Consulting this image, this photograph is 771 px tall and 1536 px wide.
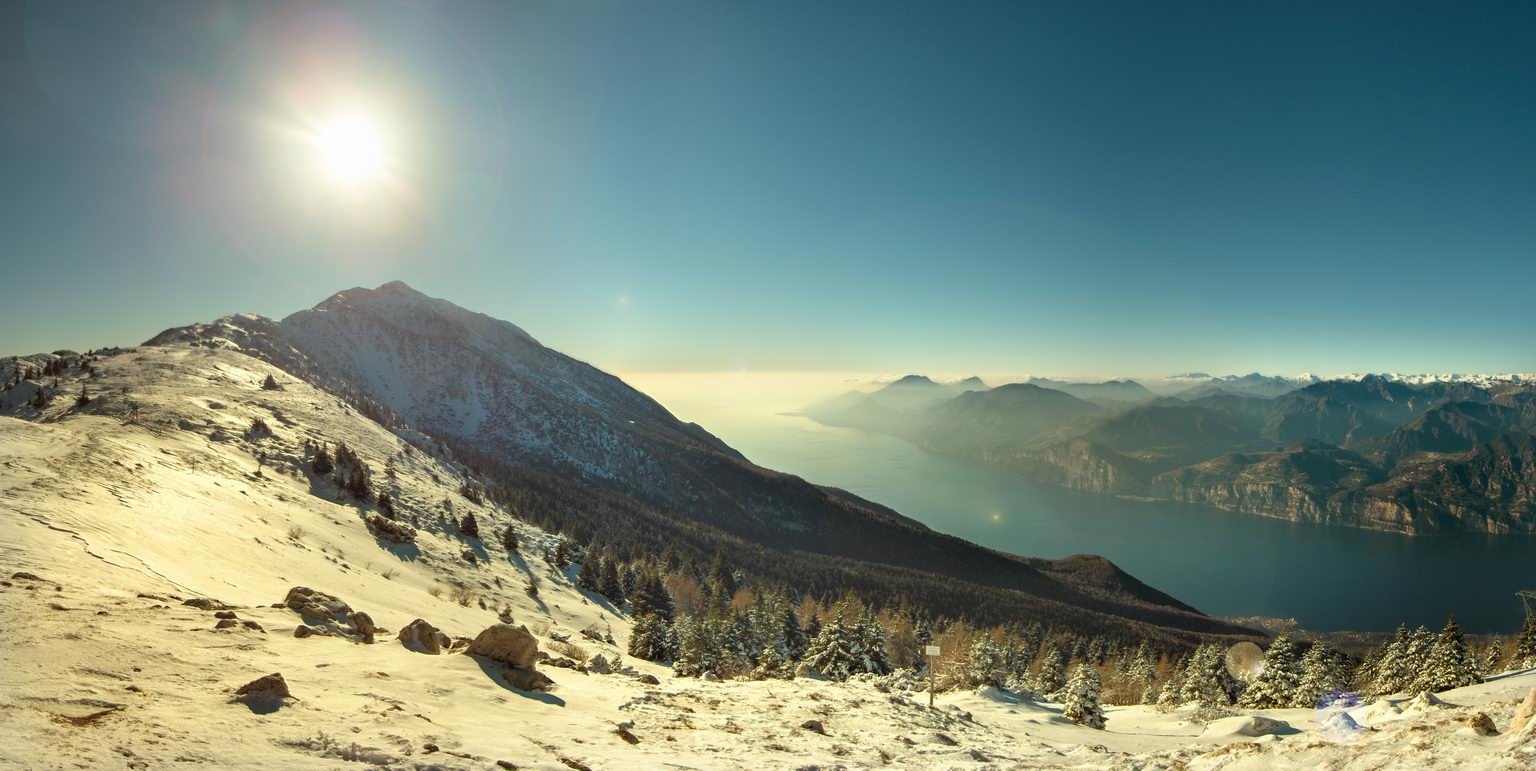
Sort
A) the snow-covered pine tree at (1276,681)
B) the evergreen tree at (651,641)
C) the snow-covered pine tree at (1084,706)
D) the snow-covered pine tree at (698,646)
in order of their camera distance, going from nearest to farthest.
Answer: the snow-covered pine tree at (1084,706) < the snow-covered pine tree at (698,646) < the evergreen tree at (651,641) < the snow-covered pine tree at (1276,681)

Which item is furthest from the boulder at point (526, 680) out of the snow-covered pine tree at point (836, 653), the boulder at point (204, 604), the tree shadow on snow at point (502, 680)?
the snow-covered pine tree at point (836, 653)

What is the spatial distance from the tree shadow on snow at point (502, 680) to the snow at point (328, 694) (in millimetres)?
184

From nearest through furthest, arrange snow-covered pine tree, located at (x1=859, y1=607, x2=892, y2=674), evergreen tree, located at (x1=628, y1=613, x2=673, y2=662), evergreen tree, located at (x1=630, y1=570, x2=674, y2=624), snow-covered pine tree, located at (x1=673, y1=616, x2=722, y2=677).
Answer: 1. snow-covered pine tree, located at (x1=673, y1=616, x2=722, y2=677)
2. evergreen tree, located at (x1=628, y1=613, x2=673, y2=662)
3. snow-covered pine tree, located at (x1=859, y1=607, x2=892, y2=674)
4. evergreen tree, located at (x1=630, y1=570, x2=674, y2=624)

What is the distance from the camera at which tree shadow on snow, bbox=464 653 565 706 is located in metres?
12.0

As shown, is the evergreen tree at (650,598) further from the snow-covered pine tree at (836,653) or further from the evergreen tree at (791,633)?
the snow-covered pine tree at (836,653)

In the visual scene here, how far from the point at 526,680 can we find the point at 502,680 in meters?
0.54

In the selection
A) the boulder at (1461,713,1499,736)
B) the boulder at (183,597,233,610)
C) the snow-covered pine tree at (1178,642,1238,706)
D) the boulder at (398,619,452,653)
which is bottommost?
the snow-covered pine tree at (1178,642,1238,706)

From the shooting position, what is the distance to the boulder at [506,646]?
1308cm

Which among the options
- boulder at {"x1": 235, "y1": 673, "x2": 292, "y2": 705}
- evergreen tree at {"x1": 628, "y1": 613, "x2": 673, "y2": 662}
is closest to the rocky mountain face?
evergreen tree at {"x1": 628, "y1": 613, "x2": 673, "y2": 662}

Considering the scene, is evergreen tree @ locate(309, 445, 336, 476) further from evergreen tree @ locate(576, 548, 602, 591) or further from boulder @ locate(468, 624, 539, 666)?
boulder @ locate(468, 624, 539, 666)

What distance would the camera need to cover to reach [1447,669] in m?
27.3

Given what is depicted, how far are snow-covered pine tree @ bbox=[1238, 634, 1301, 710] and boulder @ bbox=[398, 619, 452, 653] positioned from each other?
152ft

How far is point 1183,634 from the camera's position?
433 ft

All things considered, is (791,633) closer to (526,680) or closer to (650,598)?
(650,598)
